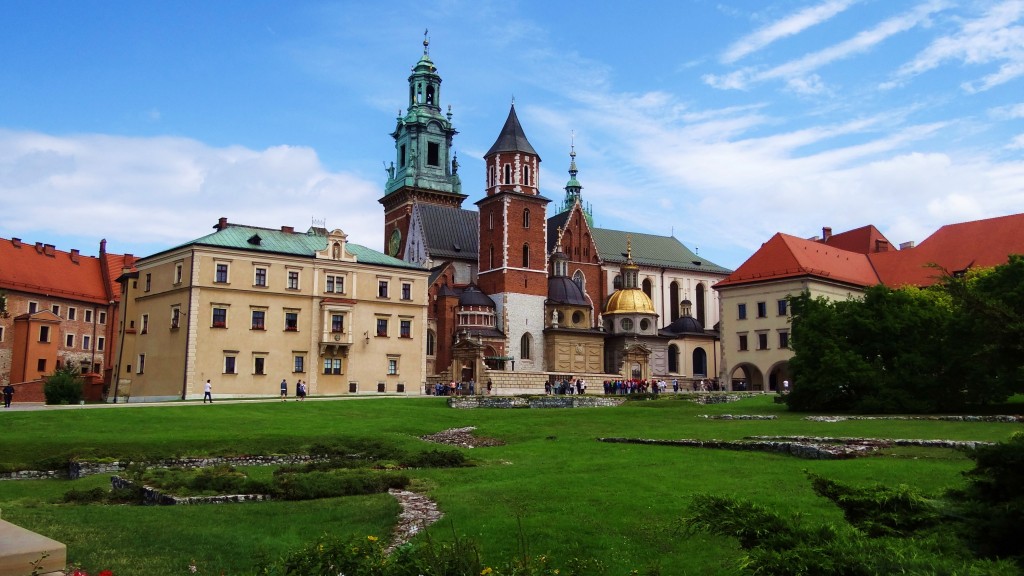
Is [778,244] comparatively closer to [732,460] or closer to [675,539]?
[732,460]

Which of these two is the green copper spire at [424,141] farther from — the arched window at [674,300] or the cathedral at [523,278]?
the arched window at [674,300]

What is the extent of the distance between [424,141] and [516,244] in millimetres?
25086

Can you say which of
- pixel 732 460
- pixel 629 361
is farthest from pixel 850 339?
pixel 629 361

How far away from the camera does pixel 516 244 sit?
3157 inches

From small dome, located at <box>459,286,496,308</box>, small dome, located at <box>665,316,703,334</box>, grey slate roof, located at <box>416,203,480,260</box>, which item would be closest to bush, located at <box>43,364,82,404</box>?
small dome, located at <box>459,286,496,308</box>

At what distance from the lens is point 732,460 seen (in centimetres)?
1912

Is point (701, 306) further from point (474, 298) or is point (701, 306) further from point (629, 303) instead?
point (474, 298)

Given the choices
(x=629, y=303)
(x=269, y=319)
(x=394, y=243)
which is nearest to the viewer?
(x=269, y=319)

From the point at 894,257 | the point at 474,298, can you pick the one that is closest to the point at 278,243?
the point at 474,298

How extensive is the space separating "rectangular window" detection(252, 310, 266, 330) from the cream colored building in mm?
62

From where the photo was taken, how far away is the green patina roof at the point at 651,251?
3858 inches

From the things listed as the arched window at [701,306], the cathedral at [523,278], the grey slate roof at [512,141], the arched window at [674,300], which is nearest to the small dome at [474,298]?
the cathedral at [523,278]

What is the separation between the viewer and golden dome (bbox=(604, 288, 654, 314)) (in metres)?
85.3

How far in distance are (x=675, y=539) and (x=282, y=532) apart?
229 inches
